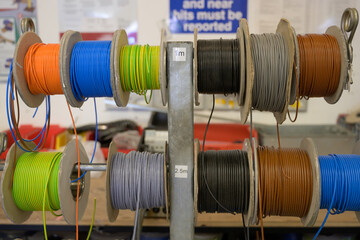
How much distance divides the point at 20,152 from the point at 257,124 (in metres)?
2.16

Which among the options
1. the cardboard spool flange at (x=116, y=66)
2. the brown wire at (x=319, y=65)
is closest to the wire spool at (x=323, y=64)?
the brown wire at (x=319, y=65)

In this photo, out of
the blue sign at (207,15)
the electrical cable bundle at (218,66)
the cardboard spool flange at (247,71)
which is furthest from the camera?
the blue sign at (207,15)

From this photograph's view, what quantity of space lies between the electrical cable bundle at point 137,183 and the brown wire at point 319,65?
525 mm

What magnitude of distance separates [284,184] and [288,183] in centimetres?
1

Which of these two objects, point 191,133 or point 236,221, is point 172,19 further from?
point 191,133

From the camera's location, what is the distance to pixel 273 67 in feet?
3.17

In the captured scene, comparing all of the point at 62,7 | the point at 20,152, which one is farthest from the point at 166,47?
the point at 62,7

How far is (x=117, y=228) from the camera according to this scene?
1.82 meters

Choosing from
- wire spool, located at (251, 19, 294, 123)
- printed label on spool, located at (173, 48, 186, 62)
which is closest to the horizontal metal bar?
printed label on spool, located at (173, 48, 186, 62)

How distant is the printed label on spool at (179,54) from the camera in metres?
Result: 0.94

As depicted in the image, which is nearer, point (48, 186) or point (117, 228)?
point (48, 186)

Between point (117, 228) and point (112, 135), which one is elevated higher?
point (112, 135)

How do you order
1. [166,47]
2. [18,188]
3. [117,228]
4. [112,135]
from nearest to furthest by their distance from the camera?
[166,47] < [18,188] < [117,228] < [112,135]

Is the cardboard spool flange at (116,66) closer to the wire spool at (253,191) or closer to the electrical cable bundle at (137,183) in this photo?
the electrical cable bundle at (137,183)
